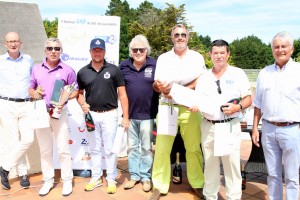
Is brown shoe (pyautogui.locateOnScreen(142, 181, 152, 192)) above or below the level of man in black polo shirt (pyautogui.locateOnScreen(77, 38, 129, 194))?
below

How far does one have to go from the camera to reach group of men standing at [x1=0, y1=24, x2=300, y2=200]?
278 centimetres

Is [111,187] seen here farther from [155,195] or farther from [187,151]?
[187,151]

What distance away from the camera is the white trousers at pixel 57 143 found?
3.56 m

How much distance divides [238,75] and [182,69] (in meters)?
0.69

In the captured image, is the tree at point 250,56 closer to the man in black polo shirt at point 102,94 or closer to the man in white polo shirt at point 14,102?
the man in black polo shirt at point 102,94

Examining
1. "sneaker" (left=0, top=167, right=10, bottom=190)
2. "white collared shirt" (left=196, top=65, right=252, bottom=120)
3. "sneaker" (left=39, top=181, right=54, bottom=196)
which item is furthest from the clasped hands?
"sneaker" (left=0, top=167, right=10, bottom=190)

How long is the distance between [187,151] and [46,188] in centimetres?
191

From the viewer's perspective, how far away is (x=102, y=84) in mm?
3516

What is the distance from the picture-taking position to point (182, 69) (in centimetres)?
332

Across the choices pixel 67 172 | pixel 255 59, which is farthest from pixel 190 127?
pixel 255 59

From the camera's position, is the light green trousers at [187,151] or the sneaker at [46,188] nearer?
the light green trousers at [187,151]

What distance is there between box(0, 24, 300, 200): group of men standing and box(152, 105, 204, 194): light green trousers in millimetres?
12

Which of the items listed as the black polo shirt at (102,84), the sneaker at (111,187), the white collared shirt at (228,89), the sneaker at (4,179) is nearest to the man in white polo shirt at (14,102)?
the sneaker at (4,179)

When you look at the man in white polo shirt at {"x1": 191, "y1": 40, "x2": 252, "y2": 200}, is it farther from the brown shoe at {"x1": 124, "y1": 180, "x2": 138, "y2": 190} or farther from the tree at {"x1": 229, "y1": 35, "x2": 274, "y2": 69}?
the tree at {"x1": 229, "y1": 35, "x2": 274, "y2": 69}
